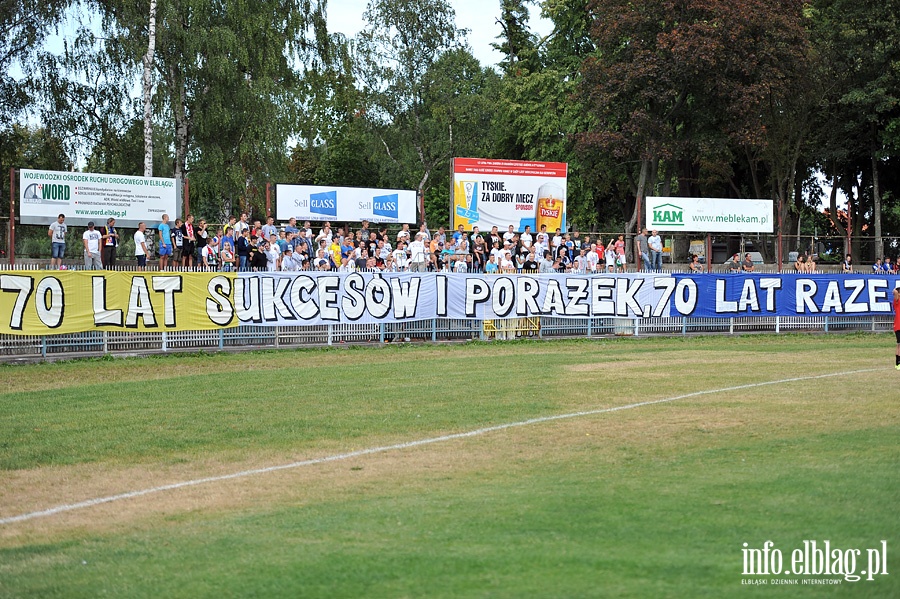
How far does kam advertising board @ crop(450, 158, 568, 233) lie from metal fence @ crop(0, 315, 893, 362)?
25.7ft

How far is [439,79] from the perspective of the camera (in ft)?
205

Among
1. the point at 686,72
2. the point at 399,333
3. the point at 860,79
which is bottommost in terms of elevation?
the point at 399,333

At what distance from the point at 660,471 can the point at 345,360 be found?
576 inches

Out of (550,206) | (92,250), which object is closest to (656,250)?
(550,206)

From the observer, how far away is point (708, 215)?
3909 cm

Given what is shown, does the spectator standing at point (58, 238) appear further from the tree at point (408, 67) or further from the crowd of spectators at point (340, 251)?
the tree at point (408, 67)

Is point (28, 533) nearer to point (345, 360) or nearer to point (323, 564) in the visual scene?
point (323, 564)

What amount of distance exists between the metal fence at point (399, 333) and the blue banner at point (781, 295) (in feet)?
1.30

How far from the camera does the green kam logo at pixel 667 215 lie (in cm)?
3826

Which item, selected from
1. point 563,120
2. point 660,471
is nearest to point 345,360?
point 660,471

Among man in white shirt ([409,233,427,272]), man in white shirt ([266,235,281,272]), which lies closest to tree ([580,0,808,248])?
man in white shirt ([409,233,427,272])

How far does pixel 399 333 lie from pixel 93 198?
11404 mm

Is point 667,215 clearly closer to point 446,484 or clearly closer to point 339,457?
point 339,457

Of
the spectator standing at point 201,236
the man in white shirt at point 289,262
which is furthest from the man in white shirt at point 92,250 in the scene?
the man in white shirt at point 289,262
